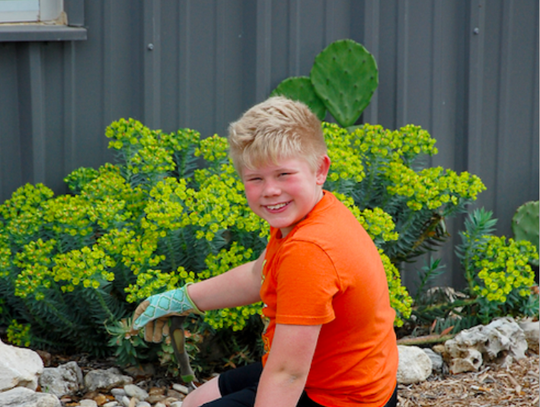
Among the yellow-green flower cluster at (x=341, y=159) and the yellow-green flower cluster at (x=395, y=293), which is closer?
the yellow-green flower cluster at (x=395, y=293)

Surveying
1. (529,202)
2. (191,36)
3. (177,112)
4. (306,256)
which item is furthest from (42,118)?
(529,202)

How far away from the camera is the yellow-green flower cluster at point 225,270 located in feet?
8.55

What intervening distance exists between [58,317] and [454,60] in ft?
9.68

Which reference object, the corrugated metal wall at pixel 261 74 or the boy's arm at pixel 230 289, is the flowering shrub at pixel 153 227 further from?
the boy's arm at pixel 230 289

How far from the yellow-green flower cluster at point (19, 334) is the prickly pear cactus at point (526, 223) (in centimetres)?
310

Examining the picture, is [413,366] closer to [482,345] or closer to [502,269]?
[482,345]

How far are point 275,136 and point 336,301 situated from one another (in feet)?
1.50

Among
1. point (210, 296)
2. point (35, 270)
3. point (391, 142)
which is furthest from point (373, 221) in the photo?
point (35, 270)

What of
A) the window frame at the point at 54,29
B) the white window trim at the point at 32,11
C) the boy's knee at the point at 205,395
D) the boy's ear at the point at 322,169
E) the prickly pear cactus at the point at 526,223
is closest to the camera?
the boy's ear at the point at 322,169

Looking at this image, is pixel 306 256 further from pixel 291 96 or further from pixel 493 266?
pixel 291 96

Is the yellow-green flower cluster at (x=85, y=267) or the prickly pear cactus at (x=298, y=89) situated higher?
the prickly pear cactus at (x=298, y=89)

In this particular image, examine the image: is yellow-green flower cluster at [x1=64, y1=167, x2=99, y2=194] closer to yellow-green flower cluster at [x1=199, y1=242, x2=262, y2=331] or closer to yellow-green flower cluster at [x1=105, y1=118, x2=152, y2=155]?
yellow-green flower cluster at [x1=105, y1=118, x2=152, y2=155]

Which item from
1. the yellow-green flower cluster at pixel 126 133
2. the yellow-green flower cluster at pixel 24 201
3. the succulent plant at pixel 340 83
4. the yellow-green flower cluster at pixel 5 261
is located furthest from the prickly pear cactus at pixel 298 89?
the yellow-green flower cluster at pixel 5 261

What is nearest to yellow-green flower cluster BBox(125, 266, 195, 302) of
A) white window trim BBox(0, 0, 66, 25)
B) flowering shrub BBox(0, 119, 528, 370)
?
flowering shrub BBox(0, 119, 528, 370)
